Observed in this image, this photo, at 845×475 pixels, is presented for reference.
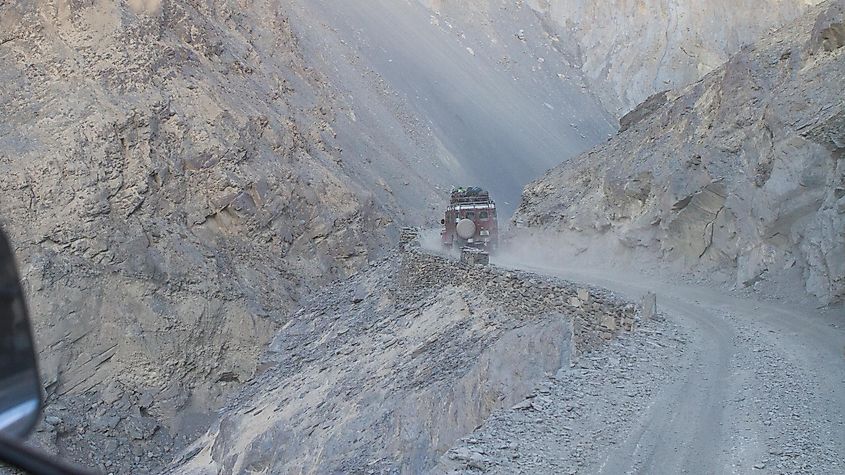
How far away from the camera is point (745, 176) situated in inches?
771

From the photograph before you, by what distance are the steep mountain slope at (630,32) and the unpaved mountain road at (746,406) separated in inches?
2366

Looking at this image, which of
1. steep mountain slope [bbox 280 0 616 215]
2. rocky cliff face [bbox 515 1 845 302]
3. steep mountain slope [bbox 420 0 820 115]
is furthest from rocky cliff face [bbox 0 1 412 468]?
steep mountain slope [bbox 420 0 820 115]

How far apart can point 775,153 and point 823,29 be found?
129 inches

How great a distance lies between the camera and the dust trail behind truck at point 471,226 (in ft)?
86.7

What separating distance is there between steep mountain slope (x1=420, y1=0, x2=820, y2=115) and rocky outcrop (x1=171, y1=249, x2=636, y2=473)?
183ft

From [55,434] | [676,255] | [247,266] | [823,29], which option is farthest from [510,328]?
[247,266]

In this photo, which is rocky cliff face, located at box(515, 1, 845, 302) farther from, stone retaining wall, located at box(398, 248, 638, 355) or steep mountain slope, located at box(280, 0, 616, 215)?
steep mountain slope, located at box(280, 0, 616, 215)

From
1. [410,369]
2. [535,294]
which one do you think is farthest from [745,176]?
[410,369]

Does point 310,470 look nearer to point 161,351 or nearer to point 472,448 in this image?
point 472,448

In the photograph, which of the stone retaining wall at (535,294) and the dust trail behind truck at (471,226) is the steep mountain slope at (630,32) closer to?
the dust trail behind truck at (471,226)

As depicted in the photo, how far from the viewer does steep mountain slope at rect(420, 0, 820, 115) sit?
70.9m

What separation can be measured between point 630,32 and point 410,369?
70942 millimetres

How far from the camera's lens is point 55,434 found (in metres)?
26.4

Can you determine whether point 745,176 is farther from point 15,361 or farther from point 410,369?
point 15,361
